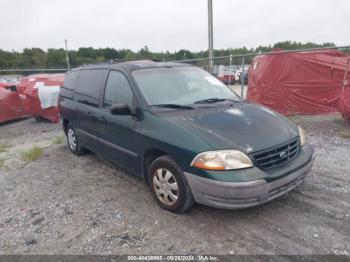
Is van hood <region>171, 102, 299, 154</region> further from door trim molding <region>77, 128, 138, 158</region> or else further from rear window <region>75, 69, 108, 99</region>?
rear window <region>75, 69, 108, 99</region>

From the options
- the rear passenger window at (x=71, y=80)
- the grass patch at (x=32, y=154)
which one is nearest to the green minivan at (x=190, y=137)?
the rear passenger window at (x=71, y=80)

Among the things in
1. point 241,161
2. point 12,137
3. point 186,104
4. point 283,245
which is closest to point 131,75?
point 186,104

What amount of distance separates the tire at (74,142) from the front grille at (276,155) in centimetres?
374

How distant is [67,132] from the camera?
19.8 feet

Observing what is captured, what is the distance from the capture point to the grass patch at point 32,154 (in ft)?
19.5

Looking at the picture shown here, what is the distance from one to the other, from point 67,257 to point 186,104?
217 cm

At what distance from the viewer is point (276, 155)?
3086 mm

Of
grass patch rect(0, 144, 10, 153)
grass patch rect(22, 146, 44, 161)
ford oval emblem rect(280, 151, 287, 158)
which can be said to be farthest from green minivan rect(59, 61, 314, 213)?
grass patch rect(0, 144, 10, 153)

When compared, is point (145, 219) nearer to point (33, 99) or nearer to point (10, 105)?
point (33, 99)

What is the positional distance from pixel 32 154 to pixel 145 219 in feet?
12.7

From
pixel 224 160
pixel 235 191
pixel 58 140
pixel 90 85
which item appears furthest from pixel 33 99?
pixel 235 191

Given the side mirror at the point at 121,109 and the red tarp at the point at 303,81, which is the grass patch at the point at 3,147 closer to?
the side mirror at the point at 121,109

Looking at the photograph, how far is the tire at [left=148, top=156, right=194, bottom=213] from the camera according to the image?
3.17 m

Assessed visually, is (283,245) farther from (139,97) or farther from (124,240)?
(139,97)
